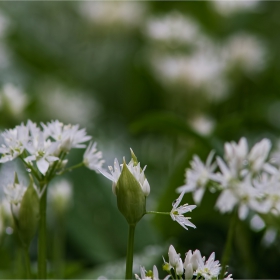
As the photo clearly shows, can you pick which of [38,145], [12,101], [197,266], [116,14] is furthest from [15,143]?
[116,14]

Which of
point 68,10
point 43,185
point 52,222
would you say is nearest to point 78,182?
point 52,222

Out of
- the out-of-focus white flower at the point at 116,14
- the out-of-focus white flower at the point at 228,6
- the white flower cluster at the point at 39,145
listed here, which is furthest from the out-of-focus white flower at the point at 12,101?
the out-of-focus white flower at the point at 228,6

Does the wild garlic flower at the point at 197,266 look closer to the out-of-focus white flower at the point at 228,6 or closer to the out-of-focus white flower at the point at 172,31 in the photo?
the out-of-focus white flower at the point at 172,31

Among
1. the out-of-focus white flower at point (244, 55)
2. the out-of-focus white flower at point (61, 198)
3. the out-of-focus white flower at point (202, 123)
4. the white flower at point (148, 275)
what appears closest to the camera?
the white flower at point (148, 275)

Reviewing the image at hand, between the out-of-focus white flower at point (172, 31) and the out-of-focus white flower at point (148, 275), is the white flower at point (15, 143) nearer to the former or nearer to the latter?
the out-of-focus white flower at point (148, 275)

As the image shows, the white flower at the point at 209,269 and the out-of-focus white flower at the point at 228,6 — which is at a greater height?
the out-of-focus white flower at the point at 228,6

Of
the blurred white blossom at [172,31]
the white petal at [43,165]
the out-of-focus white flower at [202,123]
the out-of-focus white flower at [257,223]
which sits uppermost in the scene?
the blurred white blossom at [172,31]

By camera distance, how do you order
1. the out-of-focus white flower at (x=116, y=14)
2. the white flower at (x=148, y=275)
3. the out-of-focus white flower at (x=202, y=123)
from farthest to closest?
the out-of-focus white flower at (x=116, y=14), the out-of-focus white flower at (x=202, y=123), the white flower at (x=148, y=275)

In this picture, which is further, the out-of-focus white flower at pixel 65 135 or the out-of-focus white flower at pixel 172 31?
the out-of-focus white flower at pixel 172 31
